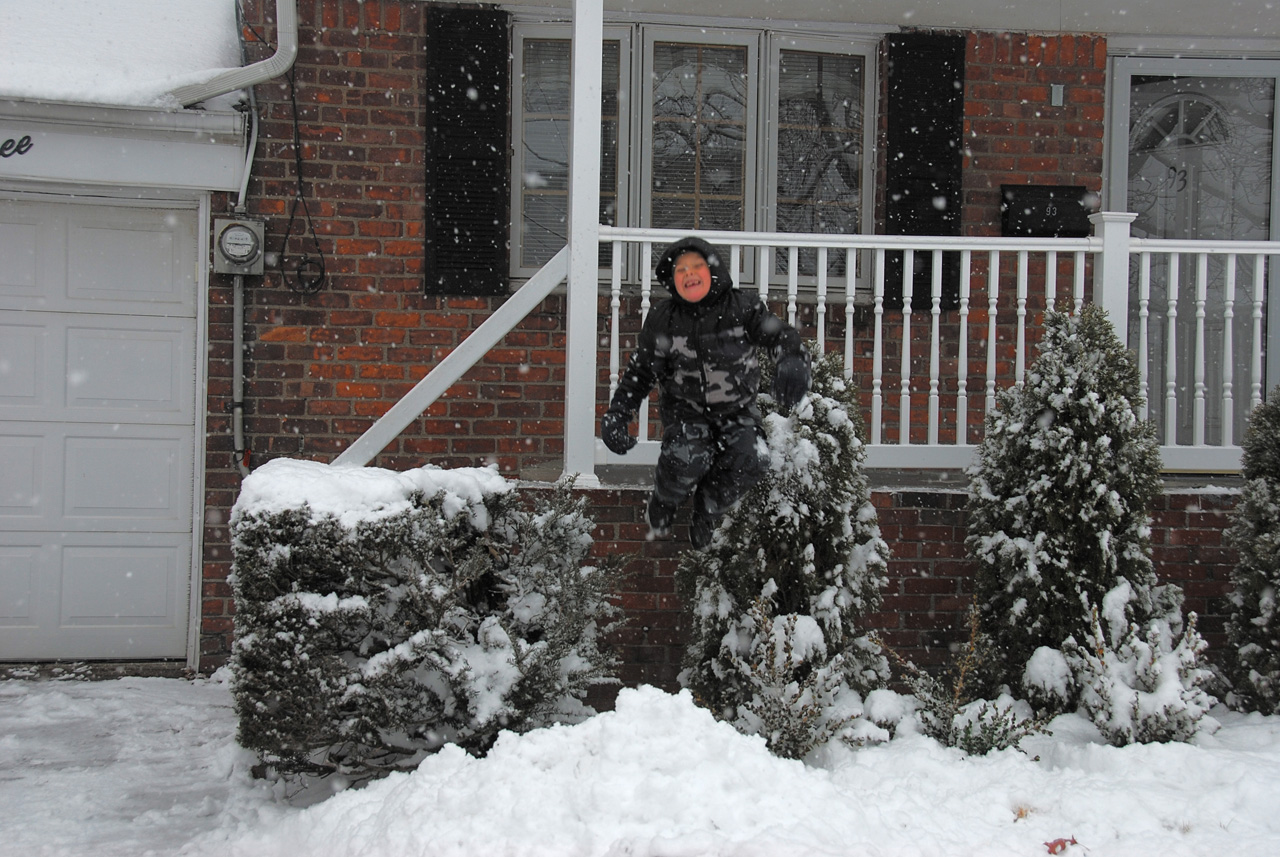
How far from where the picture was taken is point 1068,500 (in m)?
3.99

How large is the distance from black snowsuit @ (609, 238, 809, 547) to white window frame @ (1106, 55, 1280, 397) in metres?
3.92

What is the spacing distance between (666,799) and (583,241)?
268 centimetres

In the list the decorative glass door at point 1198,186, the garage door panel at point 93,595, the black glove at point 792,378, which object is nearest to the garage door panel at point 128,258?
the garage door panel at point 93,595

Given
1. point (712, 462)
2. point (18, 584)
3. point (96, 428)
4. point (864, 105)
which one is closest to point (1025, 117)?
point (864, 105)

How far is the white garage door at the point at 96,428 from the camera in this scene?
5.38m

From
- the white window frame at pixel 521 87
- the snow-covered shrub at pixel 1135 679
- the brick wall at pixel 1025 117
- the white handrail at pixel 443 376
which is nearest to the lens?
the snow-covered shrub at pixel 1135 679

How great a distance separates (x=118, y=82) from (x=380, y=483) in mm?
3114

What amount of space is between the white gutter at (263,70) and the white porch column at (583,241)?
1819 mm

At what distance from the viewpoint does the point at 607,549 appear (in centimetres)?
442

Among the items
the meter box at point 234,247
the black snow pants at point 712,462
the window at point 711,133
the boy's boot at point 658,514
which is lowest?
the boy's boot at point 658,514

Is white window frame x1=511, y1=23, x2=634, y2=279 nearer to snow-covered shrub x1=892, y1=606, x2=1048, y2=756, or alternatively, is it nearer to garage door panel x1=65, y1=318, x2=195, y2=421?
garage door panel x1=65, y1=318, x2=195, y2=421

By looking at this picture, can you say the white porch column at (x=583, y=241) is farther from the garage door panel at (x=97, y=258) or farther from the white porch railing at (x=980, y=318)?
the garage door panel at (x=97, y=258)

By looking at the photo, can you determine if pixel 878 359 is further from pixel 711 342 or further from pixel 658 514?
pixel 658 514

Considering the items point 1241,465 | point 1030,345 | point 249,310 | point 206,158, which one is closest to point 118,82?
point 206,158
